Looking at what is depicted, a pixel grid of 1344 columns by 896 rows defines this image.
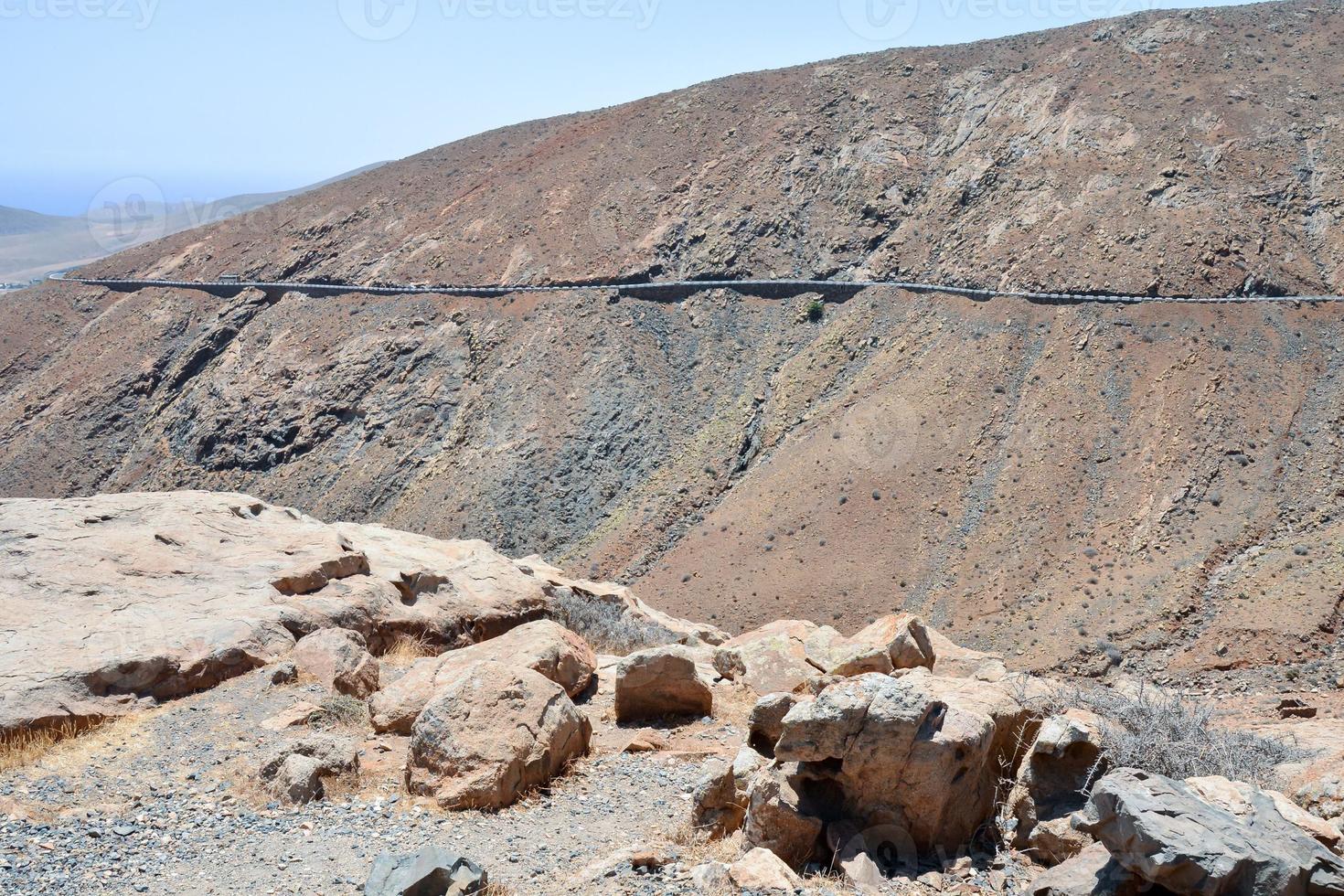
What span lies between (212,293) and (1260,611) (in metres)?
52.2

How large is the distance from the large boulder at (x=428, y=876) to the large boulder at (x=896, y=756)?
199 cm

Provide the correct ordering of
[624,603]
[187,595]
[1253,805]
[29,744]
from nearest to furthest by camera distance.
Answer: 1. [1253,805]
2. [29,744]
3. [187,595]
4. [624,603]

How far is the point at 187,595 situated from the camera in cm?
1259

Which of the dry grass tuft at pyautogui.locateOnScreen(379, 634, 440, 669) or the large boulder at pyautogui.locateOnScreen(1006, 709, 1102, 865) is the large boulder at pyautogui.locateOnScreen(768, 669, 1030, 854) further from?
the dry grass tuft at pyautogui.locateOnScreen(379, 634, 440, 669)

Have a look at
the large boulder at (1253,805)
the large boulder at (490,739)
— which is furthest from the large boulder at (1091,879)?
the large boulder at (490,739)

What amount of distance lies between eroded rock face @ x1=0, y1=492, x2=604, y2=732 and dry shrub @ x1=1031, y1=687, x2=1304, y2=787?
23.0 feet

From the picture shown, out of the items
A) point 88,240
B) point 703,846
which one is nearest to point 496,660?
point 703,846

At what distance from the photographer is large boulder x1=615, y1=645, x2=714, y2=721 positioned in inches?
416

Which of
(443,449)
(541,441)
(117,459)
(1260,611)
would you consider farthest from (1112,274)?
(117,459)

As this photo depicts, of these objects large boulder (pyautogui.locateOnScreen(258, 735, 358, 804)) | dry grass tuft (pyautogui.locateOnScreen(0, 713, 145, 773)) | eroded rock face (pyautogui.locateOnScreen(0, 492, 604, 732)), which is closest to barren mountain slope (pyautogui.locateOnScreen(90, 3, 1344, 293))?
eroded rock face (pyautogui.locateOnScreen(0, 492, 604, 732))

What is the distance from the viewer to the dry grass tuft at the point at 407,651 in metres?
12.5

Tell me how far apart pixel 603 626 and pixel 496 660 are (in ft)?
15.4

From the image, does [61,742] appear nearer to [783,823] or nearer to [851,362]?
[783,823]

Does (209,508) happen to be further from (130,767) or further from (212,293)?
(212,293)
